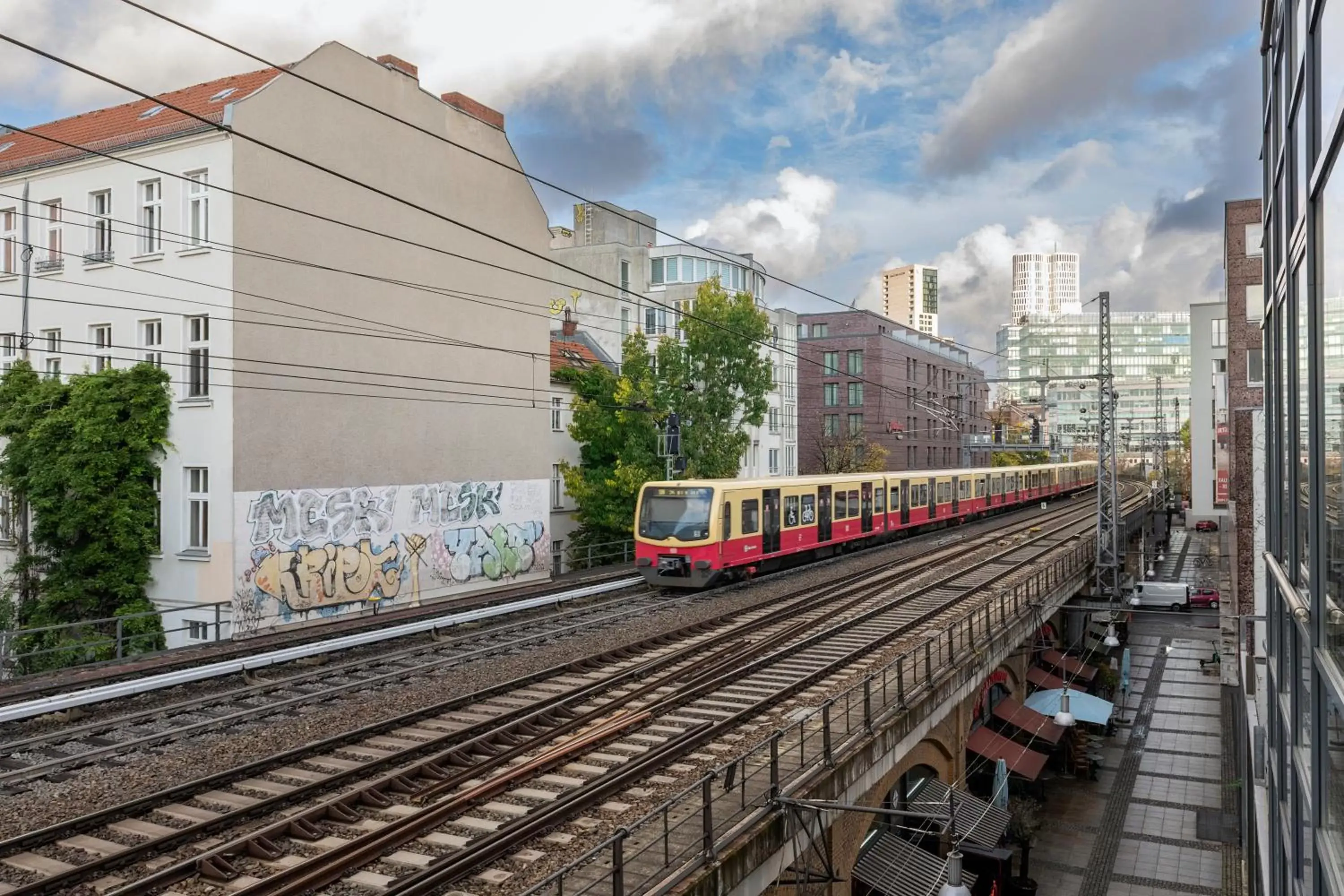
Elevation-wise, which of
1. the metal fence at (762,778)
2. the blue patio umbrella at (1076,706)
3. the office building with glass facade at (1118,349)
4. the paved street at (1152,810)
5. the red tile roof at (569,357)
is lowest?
the paved street at (1152,810)

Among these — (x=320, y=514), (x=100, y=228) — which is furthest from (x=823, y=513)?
(x=100, y=228)

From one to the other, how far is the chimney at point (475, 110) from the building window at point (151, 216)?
26.6 ft

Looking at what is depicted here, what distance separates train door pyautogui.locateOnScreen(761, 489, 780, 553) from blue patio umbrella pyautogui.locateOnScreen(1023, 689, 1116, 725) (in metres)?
6.74

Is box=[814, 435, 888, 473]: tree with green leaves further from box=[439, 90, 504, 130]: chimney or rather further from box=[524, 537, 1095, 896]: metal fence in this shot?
box=[524, 537, 1095, 896]: metal fence

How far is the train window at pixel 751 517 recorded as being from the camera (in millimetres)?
23453

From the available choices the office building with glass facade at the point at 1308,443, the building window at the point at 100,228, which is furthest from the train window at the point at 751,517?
the office building with glass facade at the point at 1308,443

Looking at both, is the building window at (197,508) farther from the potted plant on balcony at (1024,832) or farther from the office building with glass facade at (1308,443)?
the office building with glass facade at (1308,443)

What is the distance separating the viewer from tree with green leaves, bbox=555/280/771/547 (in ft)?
103

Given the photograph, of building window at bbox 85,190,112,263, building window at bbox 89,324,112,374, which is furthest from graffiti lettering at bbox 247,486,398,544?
building window at bbox 85,190,112,263

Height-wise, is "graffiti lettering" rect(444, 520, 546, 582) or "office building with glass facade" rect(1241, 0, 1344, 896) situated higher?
"office building with glass facade" rect(1241, 0, 1344, 896)

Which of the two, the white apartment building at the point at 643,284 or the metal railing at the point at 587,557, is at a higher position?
the white apartment building at the point at 643,284

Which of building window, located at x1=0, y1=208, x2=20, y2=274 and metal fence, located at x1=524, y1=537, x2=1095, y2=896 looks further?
building window, located at x1=0, y1=208, x2=20, y2=274

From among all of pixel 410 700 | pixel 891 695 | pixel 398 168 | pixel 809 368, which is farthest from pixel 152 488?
pixel 809 368

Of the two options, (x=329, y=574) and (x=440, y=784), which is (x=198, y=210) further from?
(x=440, y=784)
